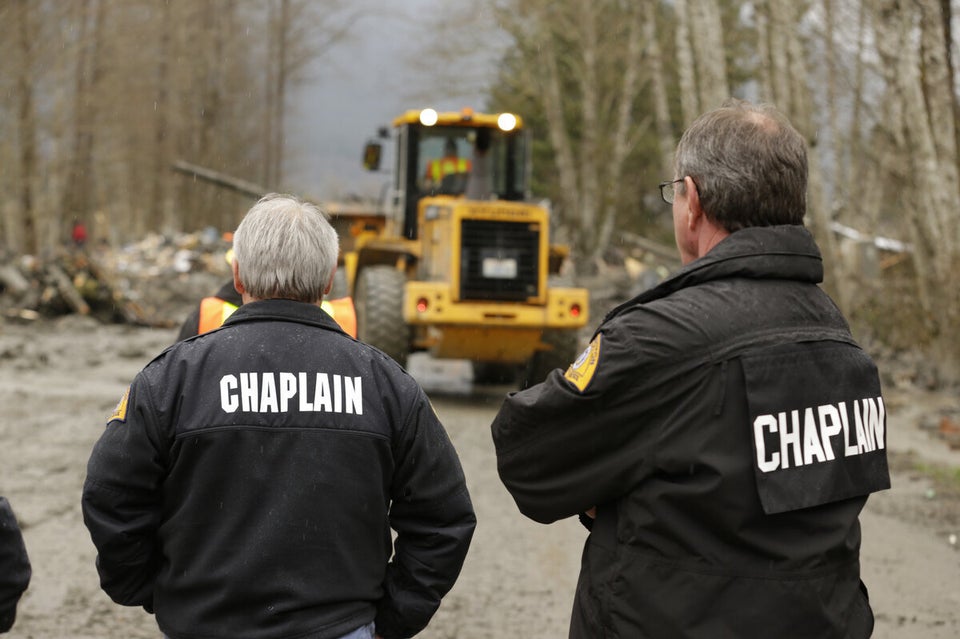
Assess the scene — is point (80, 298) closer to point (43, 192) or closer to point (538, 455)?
point (43, 192)

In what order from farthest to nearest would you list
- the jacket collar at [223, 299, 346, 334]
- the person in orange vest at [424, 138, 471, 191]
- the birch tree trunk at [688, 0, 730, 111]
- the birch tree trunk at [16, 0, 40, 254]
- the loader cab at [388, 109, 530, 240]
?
1. the birch tree trunk at [16, 0, 40, 254]
2. the birch tree trunk at [688, 0, 730, 111]
3. the person in orange vest at [424, 138, 471, 191]
4. the loader cab at [388, 109, 530, 240]
5. the jacket collar at [223, 299, 346, 334]

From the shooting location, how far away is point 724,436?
2.44m

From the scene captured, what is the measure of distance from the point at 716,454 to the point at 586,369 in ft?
1.05

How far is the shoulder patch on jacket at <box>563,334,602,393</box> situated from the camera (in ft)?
8.11

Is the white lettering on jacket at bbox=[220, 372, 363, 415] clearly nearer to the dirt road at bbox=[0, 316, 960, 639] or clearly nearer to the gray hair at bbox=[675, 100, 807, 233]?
the gray hair at bbox=[675, 100, 807, 233]

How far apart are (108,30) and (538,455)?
41728 millimetres

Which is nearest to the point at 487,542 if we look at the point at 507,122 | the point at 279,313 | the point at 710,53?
the point at 279,313

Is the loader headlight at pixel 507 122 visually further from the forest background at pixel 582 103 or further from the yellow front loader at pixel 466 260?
the forest background at pixel 582 103

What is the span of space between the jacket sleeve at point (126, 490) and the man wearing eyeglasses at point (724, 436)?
817mm

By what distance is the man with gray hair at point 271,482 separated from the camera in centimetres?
267

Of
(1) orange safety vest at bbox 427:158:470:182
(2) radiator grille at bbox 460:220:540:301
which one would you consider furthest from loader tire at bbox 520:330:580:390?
(1) orange safety vest at bbox 427:158:470:182

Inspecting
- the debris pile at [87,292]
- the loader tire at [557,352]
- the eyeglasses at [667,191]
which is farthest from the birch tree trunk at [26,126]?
the eyeglasses at [667,191]

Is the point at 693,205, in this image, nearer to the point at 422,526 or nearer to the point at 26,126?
the point at 422,526

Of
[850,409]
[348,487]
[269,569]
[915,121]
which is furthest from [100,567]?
[915,121]
